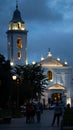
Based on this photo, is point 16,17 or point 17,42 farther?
point 16,17

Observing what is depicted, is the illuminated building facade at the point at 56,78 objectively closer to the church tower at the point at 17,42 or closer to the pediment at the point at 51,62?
the pediment at the point at 51,62

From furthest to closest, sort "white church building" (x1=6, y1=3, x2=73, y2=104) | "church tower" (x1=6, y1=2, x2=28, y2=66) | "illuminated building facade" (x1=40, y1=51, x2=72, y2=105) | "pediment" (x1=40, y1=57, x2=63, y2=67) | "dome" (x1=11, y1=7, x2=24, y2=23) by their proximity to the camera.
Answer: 1. "pediment" (x1=40, y1=57, x2=63, y2=67)
2. "dome" (x1=11, y1=7, x2=24, y2=23)
3. "illuminated building facade" (x1=40, y1=51, x2=72, y2=105)
4. "white church building" (x1=6, y1=3, x2=73, y2=104)
5. "church tower" (x1=6, y1=2, x2=28, y2=66)

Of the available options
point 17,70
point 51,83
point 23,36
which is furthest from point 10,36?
point 17,70

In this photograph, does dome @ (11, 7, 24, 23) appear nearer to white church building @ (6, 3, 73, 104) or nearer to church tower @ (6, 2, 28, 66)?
white church building @ (6, 3, 73, 104)

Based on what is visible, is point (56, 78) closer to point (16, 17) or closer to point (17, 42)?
point (17, 42)

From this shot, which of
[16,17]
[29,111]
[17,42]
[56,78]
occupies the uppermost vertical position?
[16,17]

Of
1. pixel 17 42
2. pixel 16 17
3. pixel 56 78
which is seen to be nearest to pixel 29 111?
pixel 17 42

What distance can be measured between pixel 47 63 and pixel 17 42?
10.8 meters

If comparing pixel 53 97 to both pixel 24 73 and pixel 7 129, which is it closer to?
pixel 24 73

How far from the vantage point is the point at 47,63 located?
15300cm

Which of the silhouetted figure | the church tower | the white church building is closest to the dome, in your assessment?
the white church building

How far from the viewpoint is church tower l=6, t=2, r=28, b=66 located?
145 meters

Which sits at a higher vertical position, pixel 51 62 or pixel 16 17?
pixel 16 17

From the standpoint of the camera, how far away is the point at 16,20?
148750 mm
